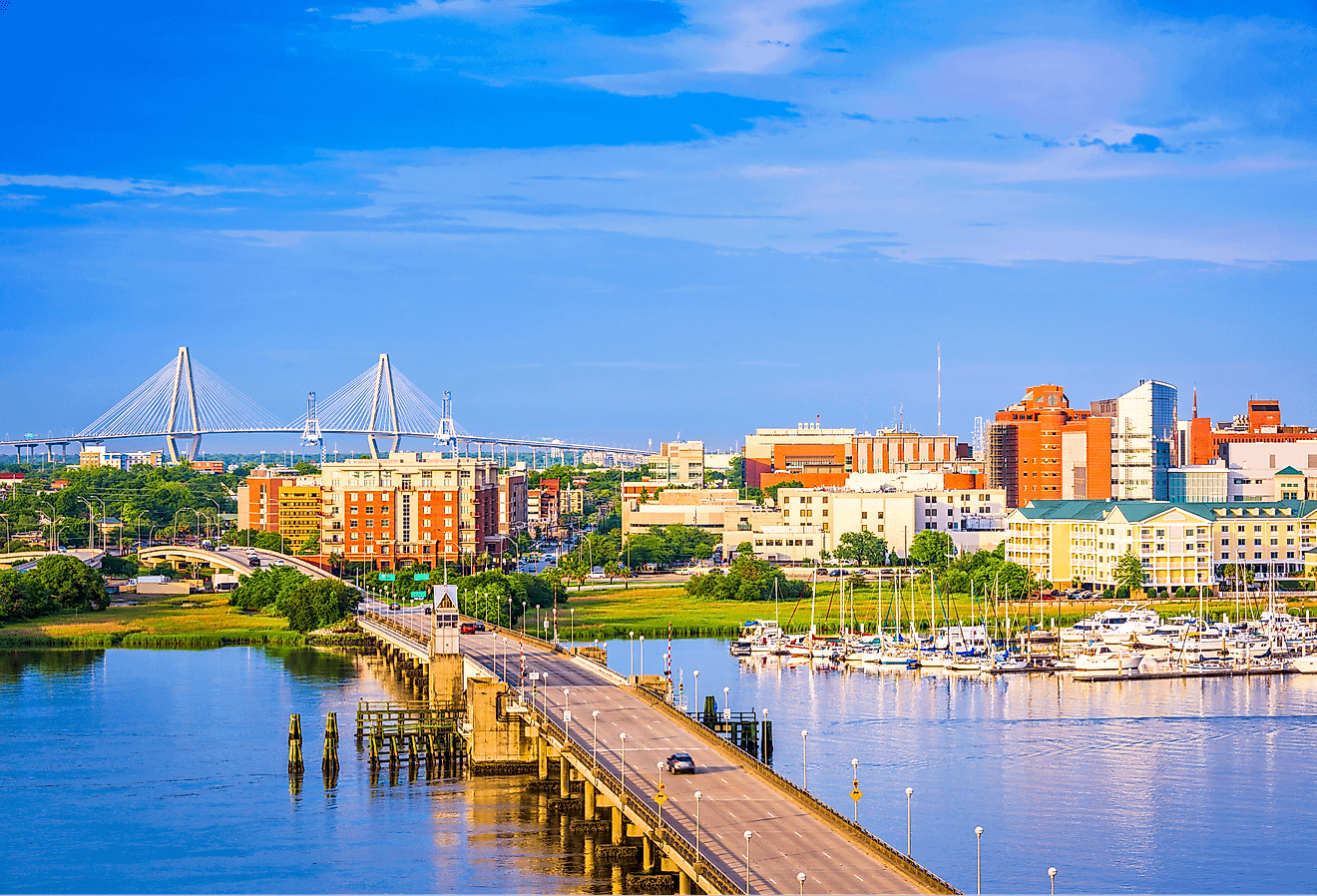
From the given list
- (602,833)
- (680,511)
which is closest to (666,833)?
(602,833)

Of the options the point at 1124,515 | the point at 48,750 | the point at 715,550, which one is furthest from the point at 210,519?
the point at 48,750

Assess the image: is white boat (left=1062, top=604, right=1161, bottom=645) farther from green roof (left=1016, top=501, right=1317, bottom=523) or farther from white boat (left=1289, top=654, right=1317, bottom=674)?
green roof (left=1016, top=501, right=1317, bottom=523)

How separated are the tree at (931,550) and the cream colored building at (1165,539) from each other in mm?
6729

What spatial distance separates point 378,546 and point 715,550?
95.7 ft

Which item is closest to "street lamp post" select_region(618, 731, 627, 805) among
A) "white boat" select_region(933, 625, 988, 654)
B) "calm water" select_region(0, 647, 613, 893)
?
"calm water" select_region(0, 647, 613, 893)

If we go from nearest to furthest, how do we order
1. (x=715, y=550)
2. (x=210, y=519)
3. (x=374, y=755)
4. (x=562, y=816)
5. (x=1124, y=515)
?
(x=562, y=816)
(x=374, y=755)
(x=1124, y=515)
(x=715, y=550)
(x=210, y=519)

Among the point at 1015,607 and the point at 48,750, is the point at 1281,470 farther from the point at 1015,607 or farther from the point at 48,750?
the point at 48,750

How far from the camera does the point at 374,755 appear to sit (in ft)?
135

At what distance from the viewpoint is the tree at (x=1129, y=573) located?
81.7m

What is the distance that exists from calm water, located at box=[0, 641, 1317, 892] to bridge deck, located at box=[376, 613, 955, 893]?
1.93 meters

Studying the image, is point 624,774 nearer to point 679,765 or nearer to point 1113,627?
point 679,765

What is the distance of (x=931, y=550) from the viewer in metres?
95.3

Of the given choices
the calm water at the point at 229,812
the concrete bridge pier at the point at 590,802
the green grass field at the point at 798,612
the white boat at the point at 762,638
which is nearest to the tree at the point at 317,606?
the green grass field at the point at 798,612

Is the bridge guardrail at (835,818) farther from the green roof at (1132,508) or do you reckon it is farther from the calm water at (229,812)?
the green roof at (1132,508)
